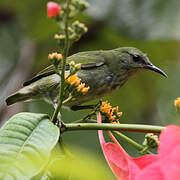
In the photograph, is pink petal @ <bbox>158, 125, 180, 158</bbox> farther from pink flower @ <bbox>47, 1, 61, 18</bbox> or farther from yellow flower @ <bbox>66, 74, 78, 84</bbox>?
yellow flower @ <bbox>66, 74, 78, 84</bbox>

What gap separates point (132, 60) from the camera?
4.27 meters

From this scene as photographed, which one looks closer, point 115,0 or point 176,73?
point 115,0

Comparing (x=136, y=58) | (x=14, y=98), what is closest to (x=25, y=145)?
(x=14, y=98)

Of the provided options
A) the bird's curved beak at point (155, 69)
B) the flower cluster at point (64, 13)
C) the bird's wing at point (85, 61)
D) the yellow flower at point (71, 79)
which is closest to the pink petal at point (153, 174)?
the flower cluster at point (64, 13)

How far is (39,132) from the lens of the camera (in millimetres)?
1760

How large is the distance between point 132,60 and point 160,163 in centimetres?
310

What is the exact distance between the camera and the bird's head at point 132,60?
4066mm

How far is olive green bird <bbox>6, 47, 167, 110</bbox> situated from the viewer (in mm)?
3766

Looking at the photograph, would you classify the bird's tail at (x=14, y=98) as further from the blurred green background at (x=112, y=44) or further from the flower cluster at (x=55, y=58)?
the flower cluster at (x=55, y=58)

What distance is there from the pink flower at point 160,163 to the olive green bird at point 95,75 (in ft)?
6.10

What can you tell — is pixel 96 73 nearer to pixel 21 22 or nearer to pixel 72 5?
pixel 21 22

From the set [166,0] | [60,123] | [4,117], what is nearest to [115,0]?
[166,0]

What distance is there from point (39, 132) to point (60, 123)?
272 mm

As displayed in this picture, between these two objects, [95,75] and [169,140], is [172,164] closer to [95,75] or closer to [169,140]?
[169,140]
